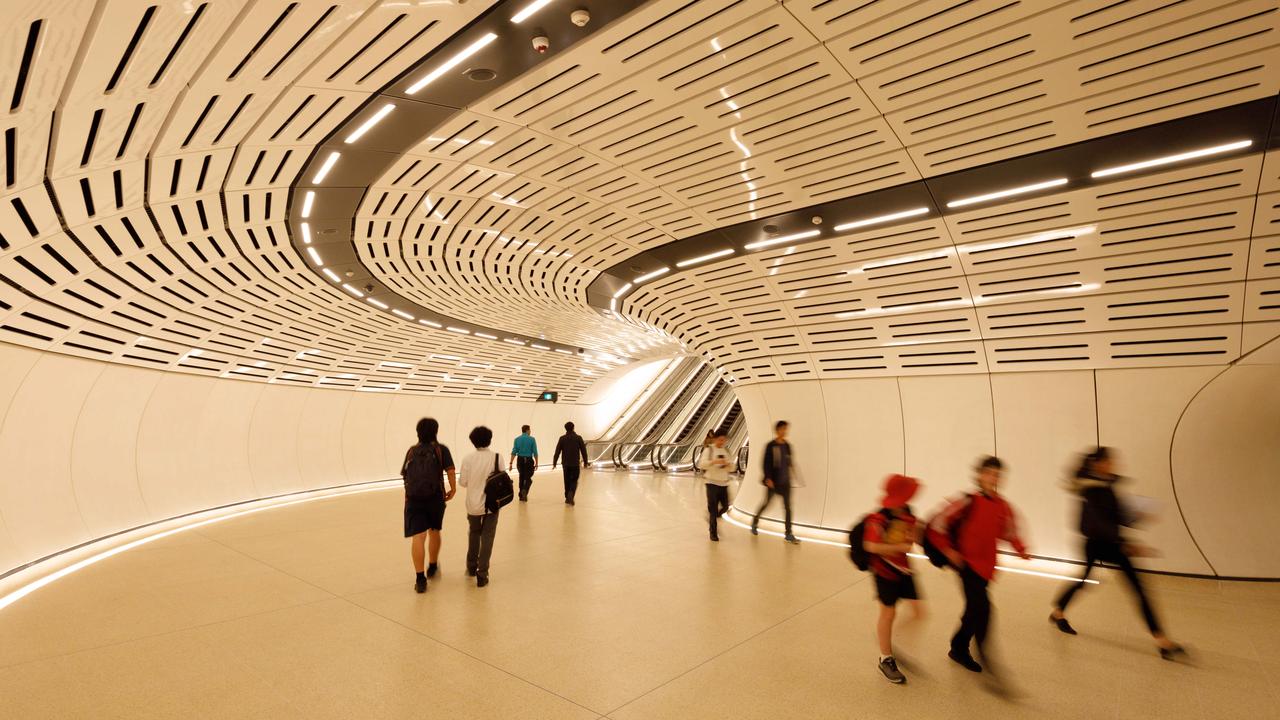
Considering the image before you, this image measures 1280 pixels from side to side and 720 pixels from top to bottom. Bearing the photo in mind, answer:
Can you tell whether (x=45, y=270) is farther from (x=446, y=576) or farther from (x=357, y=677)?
(x=357, y=677)

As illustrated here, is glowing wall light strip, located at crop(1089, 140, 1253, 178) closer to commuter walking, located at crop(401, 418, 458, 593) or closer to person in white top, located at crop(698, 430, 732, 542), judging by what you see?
person in white top, located at crop(698, 430, 732, 542)

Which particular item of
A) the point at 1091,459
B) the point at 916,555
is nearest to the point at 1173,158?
the point at 1091,459

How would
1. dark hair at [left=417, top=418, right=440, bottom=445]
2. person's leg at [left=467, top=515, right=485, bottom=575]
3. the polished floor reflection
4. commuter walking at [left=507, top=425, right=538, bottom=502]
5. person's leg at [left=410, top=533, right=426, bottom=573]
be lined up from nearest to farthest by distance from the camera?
the polished floor reflection, person's leg at [left=410, top=533, right=426, bottom=573], dark hair at [left=417, top=418, right=440, bottom=445], person's leg at [left=467, top=515, right=485, bottom=575], commuter walking at [left=507, top=425, right=538, bottom=502]

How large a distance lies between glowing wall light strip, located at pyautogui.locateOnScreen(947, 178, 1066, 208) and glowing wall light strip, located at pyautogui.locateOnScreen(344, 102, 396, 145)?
5.02 m

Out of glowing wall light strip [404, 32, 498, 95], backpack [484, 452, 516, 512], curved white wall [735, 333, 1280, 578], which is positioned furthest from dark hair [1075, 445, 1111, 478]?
glowing wall light strip [404, 32, 498, 95]

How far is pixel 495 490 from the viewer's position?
5.89 m

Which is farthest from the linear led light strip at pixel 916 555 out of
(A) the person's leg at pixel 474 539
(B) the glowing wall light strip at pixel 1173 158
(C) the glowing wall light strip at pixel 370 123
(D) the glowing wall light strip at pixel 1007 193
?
(C) the glowing wall light strip at pixel 370 123

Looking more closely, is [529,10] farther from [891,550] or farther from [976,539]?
[976,539]

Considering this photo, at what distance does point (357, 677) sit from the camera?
12.1 ft

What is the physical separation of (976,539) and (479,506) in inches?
172

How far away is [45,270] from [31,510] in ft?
11.0

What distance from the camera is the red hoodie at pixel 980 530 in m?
3.74

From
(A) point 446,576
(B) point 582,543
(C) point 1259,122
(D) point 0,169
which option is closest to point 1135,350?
(C) point 1259,122

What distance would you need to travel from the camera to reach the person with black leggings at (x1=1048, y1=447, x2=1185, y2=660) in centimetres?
421
